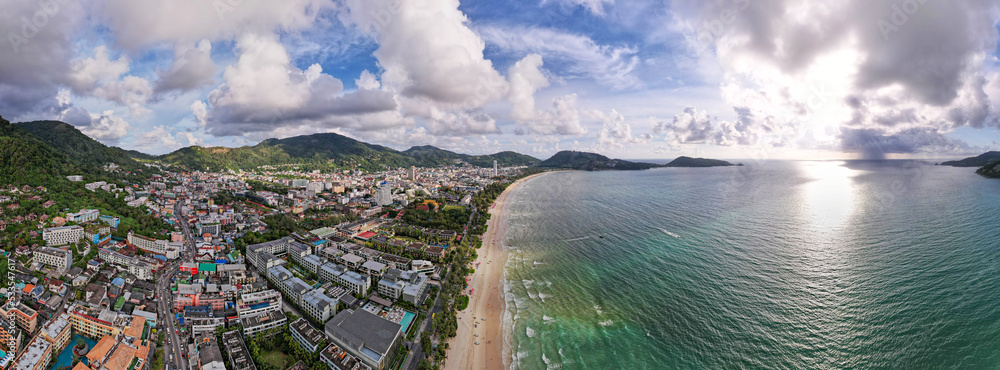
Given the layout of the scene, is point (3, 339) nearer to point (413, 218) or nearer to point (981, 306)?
point (413, 218)

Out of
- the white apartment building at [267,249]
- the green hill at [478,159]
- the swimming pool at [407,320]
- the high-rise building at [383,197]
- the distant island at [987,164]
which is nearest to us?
the swimming pool at [407,320]

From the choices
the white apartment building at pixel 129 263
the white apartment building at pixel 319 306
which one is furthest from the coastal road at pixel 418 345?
the white apartment building at pixel 129 263

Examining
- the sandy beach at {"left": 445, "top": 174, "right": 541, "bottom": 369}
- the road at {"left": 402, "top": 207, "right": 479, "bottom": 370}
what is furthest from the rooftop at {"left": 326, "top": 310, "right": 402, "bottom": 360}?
the sandy beach at {"left": 445, "top": 174, "right": 541, "bottom": 369}

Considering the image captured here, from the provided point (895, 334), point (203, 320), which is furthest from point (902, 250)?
point (203, 320)

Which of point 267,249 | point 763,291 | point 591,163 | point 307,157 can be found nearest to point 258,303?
point 267,249

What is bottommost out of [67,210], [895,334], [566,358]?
[566,358]

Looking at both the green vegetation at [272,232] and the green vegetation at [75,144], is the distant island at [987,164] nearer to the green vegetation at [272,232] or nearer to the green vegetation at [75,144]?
the green vegetation at [272,232]
